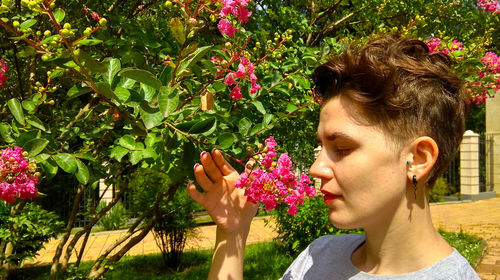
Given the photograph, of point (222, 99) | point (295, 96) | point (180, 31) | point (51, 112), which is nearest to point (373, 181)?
point (180, 31)

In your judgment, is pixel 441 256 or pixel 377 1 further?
pixel 377 1

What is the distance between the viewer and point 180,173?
141cm

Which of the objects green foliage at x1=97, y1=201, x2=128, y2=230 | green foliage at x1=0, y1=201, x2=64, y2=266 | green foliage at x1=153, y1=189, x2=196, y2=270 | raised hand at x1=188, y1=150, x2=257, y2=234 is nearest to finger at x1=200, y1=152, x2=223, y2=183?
raised hand at x1=188, y1=150, x2=257, y2=234

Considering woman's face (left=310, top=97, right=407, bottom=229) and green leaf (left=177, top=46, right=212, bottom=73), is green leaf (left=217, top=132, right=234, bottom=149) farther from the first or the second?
woman's face (left=310, top=97, right=407, bottom=229)

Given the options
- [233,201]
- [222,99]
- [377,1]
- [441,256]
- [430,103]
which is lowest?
[441,256]

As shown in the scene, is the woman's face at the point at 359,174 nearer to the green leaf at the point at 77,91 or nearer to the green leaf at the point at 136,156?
the green leaf at the point at 136,156

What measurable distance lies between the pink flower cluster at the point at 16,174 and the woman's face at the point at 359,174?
3.19ft

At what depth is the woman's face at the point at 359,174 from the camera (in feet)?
3.05

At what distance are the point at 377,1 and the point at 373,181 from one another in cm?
366

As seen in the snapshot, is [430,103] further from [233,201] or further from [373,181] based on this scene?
[233,201]

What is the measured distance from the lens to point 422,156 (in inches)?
37.5

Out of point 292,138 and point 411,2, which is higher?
point 411,2

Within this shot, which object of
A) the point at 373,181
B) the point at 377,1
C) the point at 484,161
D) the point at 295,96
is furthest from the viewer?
the point at 484,161

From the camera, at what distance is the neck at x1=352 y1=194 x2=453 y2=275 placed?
1.00 meters
